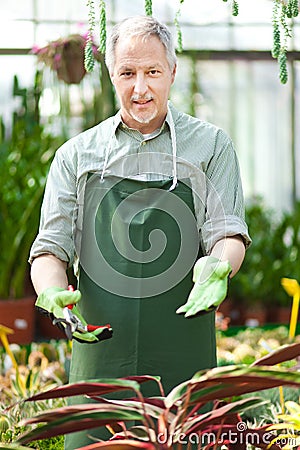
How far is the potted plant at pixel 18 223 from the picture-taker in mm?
4523

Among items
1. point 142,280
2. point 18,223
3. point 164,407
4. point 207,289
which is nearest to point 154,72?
point 142,280

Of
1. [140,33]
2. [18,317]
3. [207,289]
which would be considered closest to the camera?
[207,289]

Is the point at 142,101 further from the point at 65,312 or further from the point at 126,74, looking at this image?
the point at 65,312

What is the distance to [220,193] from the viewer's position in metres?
1.72

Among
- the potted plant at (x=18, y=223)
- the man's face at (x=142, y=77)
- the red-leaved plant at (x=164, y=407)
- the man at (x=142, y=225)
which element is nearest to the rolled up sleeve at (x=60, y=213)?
the man at (x=142, y=225)

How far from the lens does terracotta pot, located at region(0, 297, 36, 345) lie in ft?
14.8

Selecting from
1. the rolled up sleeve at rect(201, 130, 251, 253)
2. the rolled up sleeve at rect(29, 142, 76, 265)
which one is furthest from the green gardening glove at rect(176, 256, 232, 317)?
the rolled up sleeve at rect(29, 142, 76, 265)

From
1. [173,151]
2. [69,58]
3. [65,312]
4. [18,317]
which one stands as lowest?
[18,317]

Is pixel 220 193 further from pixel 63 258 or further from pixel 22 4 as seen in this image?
pixel 22 4

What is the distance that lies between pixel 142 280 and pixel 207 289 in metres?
0.45

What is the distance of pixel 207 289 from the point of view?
1327 mm

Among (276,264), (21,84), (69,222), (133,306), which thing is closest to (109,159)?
(69,222)

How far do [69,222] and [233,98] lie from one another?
5.26 meters

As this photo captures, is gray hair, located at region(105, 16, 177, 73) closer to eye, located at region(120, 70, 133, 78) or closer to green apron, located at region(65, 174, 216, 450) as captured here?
eye, located at region(120, 70, 133, 78)
